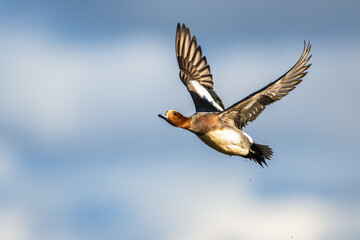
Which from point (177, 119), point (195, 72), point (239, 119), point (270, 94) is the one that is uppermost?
point (195, 72)

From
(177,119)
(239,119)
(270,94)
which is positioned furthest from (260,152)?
(177,119)

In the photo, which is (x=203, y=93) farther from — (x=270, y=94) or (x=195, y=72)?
(x=270, y=94)

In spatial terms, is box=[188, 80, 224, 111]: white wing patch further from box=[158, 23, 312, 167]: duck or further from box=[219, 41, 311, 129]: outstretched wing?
box=[219, 41, 311, 129]: outstretched wing

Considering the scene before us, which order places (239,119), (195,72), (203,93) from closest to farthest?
(239,119) → (203,93) → (195,72)

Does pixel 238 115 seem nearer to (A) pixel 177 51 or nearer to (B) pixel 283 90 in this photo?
(B) pixel 283 90

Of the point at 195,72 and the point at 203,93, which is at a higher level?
the point at 195,72

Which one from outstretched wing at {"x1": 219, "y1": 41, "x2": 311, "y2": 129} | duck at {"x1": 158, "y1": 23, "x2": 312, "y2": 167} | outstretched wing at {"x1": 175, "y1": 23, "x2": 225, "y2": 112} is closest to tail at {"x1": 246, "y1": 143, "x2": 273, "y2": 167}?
duck at {"x1": 158, "y1": 23, "x2": 312, "y2": 167}

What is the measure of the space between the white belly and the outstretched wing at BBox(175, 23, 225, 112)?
173cm

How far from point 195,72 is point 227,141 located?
4021 mm

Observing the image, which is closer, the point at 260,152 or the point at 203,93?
the point at 260,152

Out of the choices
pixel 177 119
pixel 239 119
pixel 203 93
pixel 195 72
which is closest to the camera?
pixel 177 119

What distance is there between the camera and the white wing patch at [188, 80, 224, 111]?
16.7 m

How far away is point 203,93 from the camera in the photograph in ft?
56.2

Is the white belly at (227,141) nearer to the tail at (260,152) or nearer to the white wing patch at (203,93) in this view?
the tail at (260,152)
